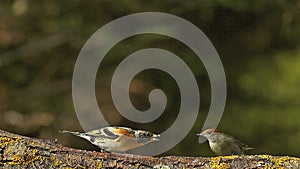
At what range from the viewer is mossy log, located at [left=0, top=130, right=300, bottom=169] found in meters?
1.65

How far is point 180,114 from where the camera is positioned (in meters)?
4.64

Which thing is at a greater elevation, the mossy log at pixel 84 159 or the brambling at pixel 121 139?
the brambling at pixel 121 139

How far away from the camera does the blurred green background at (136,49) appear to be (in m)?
4.41

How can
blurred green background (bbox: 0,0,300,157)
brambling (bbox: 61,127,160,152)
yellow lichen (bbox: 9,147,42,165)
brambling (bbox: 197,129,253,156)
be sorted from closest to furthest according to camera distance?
1. yellow lichen (bbox: 9,147,42,165)
2. brambling (bbox: 61,127,160,152)
3. brambling (bbox: 197,129,253,156)
4. blurred green background (bbox: 0,0,300,157)

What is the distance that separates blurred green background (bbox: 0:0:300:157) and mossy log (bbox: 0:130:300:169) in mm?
2559

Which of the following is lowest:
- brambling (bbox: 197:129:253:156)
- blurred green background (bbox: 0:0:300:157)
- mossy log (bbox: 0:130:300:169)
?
mossy log (bbox: 0:130:300:169)

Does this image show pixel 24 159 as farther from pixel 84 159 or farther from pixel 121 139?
pixel 121 139

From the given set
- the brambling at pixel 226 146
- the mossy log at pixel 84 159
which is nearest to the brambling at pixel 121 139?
the mossy log at pixel 84 159

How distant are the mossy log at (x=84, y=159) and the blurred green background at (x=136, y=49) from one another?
256 centimetres

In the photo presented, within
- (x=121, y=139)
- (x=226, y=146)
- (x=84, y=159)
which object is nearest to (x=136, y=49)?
(x=226, y=146)

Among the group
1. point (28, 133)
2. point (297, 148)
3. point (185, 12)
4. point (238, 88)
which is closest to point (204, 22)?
point (185, 12)

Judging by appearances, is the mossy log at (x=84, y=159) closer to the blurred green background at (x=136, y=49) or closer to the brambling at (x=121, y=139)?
the brambling at (x=121, y=139)

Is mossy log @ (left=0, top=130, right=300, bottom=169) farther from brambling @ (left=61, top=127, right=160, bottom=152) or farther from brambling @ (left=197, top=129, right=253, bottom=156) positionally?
brambling @ (left=197, top=129, right=253, bottom=156)

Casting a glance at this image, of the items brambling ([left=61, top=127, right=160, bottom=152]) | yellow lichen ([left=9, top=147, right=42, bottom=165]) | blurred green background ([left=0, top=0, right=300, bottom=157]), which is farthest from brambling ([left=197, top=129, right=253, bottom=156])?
blurred green background ([left=0, top=0, right=300, bottom=157])
